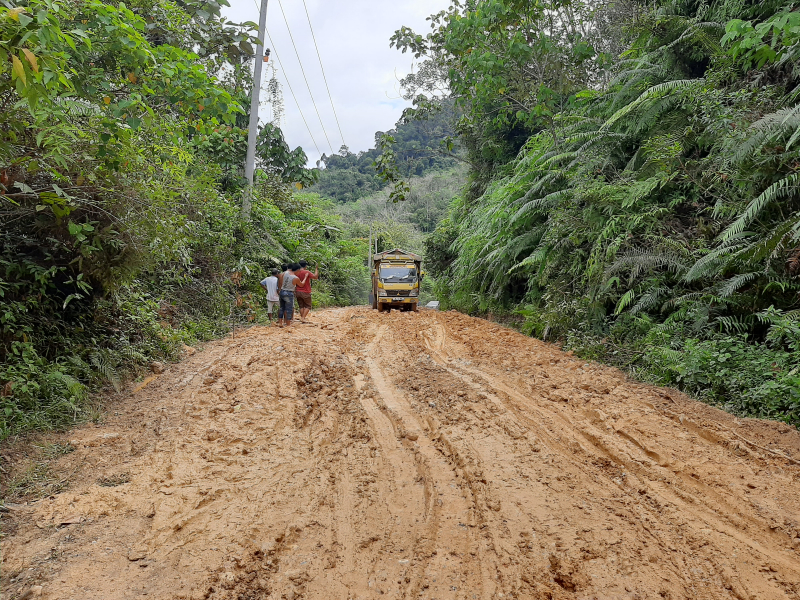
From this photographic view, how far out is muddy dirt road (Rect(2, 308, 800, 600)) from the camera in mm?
2875

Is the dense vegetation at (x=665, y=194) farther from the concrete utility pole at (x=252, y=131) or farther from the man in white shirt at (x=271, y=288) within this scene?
the man in white shirt at (x=271, y=288)

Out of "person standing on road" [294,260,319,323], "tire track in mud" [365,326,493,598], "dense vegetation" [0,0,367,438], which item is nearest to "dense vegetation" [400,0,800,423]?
"tire track in mud" [365,326,493,598]

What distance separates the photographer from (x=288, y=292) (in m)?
13.0

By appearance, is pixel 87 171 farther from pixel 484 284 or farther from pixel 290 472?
pixel 484 284

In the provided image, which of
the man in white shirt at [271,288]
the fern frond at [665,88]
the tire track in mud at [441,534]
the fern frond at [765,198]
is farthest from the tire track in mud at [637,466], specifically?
the man in white shirt at [271,288]

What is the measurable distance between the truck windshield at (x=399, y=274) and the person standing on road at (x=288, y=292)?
7.34 metres

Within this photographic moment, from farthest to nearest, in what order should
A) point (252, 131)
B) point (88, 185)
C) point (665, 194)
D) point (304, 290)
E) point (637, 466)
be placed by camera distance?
point (252, 131)
point (304, 290)
point (665, 194)
point (88, 185)
point (637, 466)

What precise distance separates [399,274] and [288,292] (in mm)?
7973

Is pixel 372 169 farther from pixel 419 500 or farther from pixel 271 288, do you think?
pixel 419 500

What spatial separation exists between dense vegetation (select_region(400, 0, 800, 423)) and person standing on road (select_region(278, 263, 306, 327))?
546 cm

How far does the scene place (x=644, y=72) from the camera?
10398 mm

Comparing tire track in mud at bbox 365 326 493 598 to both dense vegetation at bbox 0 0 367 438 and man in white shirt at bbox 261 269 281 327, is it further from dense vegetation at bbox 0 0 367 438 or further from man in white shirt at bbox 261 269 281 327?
man in white shirt at bbox 261 269 281 327

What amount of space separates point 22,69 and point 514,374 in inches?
260

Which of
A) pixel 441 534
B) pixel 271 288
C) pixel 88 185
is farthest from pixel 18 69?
pixel 271 288
